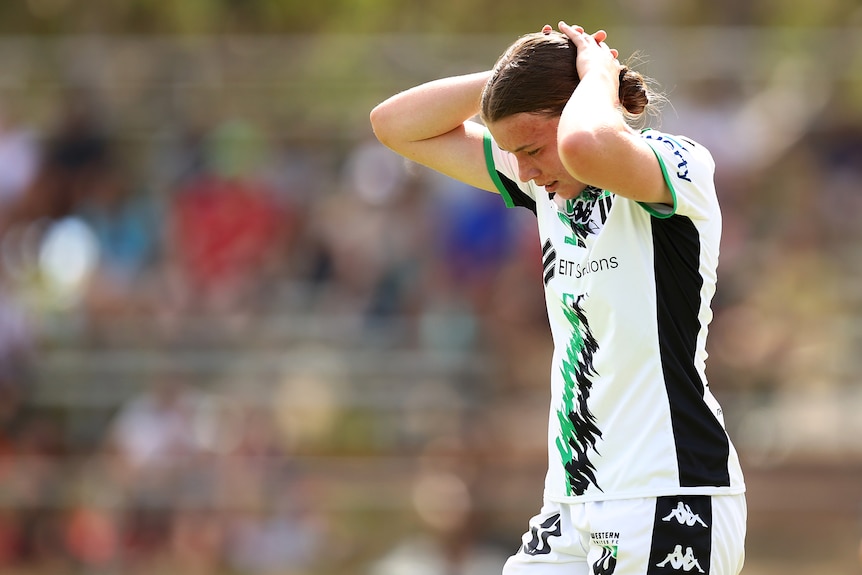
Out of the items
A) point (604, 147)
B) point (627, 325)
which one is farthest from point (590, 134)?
point (627, 325)

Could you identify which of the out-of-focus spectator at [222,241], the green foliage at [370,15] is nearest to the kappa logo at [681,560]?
the out-of-focus spectator at [222,241]

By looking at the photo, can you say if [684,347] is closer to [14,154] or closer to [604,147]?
[604,147]

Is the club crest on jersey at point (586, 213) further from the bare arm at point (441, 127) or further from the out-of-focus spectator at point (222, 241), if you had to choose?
the out-of-focus spectator at point (222, 241)

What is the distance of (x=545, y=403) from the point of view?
9.59 meters

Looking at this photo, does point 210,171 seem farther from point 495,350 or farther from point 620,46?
point 620,46

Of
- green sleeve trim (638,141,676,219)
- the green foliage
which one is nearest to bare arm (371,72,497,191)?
green sleeve trim (638,141,676,219)

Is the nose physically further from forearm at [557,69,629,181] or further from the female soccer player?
forearm at [557,69,629,181]

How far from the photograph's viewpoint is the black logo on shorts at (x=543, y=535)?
3340mm

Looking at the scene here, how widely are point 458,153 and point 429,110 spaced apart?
146 millimetres

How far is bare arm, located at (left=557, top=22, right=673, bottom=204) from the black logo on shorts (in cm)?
86

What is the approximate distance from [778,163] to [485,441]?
3.04 metres

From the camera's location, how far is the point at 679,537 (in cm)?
311

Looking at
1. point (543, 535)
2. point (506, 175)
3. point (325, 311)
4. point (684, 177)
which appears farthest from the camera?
point (325, 311)

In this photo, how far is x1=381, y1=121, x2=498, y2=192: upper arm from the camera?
3734mm
